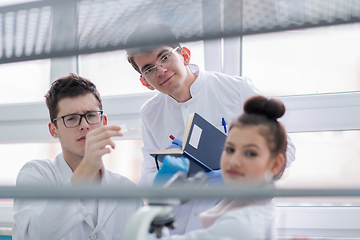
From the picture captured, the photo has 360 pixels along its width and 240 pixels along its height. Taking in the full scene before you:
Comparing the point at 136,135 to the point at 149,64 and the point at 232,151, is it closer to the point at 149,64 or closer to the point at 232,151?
the point at 149,64

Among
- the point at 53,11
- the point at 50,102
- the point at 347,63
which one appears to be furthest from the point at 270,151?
the point at 347,63

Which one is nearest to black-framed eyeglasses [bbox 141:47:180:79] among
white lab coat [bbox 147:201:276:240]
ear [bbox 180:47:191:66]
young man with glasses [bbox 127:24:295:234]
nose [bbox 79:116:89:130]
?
young man with glasses [bbox 127:24:295:234]

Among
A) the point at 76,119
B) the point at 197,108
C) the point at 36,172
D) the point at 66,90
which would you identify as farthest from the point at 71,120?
the point at 197,108

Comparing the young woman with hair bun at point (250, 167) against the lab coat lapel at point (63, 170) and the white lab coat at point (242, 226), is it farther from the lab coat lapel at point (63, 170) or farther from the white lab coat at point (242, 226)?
the lab coat lapel at point (63, 170)

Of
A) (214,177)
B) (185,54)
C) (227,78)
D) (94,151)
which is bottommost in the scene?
(214,177)

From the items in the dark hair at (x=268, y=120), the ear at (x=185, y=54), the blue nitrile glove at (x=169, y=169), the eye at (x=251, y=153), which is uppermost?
the ear at (x=185, y=54)

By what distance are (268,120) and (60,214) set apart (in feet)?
2.60

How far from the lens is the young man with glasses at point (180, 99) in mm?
1503

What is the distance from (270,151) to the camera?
107cm

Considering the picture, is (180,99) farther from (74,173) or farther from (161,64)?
(74,173)

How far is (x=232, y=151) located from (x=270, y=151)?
12cm

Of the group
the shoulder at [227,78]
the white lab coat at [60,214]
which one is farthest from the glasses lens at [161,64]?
the white lab coat at [60,214]

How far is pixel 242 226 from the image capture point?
0.88m

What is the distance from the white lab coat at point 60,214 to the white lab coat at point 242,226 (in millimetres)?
299
